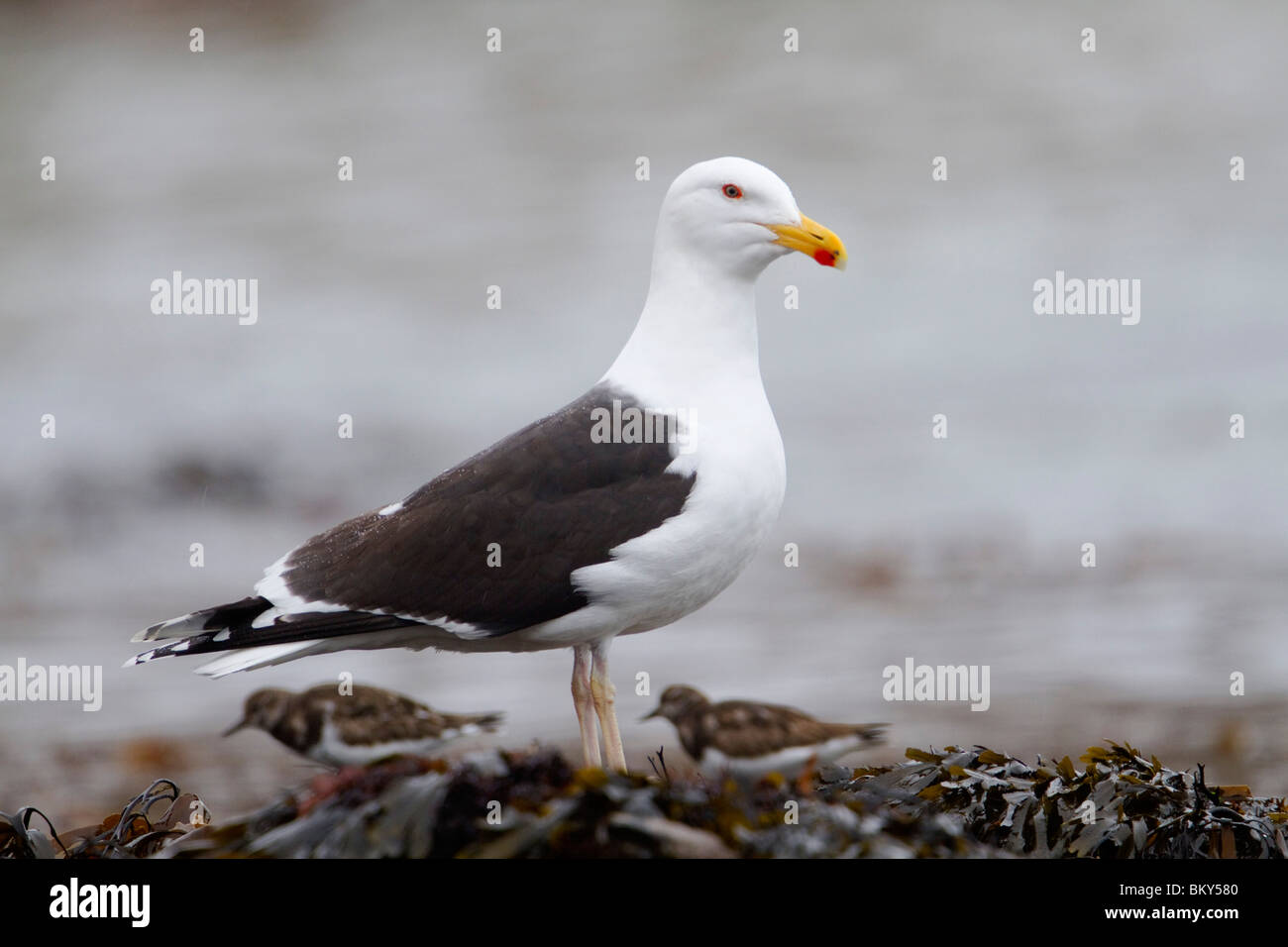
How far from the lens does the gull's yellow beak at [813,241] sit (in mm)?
5148

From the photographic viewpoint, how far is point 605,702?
197 inches

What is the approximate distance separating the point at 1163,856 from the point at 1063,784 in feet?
1.39

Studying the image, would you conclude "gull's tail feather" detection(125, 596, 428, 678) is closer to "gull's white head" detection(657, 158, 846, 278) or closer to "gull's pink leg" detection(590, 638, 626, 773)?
"gull's pink leg" detection(590, 638, 626, 773)

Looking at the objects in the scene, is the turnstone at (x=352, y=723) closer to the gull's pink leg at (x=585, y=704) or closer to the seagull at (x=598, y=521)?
the seagull at (x=598, y=521)

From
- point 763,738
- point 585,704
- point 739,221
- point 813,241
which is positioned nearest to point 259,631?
point 585,704

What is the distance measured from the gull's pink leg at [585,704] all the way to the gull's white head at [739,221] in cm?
165

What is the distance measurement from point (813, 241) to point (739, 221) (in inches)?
12.2

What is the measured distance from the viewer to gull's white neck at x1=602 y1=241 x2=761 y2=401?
17.0 ft

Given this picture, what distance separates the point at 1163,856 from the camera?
4.67m

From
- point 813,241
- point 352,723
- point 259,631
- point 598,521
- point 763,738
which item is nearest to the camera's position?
point 763,738

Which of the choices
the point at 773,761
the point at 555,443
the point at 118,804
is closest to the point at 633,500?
the point at 555,443

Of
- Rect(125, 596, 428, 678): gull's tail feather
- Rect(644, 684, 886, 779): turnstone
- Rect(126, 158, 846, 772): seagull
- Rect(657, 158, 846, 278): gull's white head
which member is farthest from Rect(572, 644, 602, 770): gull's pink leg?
Rect(657, 158, 846, 278): gull's white head

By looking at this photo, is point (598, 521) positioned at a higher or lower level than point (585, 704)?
higher

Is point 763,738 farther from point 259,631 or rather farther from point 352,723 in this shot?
point 259,631
